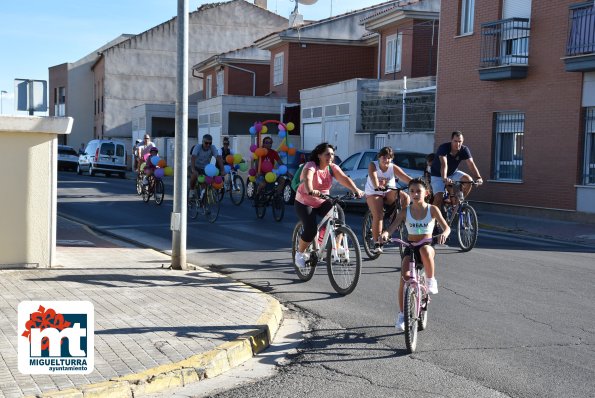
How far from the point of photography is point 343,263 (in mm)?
9570

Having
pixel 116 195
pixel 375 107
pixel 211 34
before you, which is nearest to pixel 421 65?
pixel 375 107

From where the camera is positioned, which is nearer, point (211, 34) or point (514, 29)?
point (514, 29)

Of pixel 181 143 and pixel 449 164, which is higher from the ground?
pixel 181 143

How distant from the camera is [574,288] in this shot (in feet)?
33.9

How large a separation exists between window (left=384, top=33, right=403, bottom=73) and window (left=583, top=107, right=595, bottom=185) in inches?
575

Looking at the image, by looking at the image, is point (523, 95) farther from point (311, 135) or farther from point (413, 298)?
point (413, 298)

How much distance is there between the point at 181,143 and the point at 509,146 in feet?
47.6

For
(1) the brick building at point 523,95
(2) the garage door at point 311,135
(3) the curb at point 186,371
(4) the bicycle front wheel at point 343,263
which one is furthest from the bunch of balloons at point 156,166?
(3) the curb at point 186,371

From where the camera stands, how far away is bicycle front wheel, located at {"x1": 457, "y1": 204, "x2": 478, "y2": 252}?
44.1 feet

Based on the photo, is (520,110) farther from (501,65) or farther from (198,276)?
(198,276)

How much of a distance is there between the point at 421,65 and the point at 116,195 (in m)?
13.6

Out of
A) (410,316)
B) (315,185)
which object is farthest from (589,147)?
(410,316)
